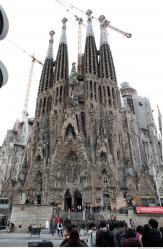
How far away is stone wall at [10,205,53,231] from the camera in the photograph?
95.8ft

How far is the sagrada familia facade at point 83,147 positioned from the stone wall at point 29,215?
908 centimetres

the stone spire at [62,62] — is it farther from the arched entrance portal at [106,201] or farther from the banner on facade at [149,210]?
the banner on facade at [149,210]

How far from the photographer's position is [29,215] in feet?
97.7

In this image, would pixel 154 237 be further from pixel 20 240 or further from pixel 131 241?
pixel 20 240

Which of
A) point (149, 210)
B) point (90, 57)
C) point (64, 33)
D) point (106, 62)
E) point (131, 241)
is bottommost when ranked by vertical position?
point (131, 241)

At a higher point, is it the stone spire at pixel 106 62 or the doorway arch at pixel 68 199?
the stone spire at pixel 106 62

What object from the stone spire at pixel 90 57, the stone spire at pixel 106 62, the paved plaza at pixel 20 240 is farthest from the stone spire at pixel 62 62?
the paved plaza at pixel 20 240

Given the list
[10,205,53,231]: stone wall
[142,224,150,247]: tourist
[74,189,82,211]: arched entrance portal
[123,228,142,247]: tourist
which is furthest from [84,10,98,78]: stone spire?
[123,228,142,247]: tourist

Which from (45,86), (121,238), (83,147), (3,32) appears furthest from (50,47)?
(3,32)

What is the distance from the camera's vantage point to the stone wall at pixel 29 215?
29188 mm

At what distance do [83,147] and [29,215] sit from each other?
15.6 metres

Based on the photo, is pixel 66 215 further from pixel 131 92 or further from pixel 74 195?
pixel 131 92

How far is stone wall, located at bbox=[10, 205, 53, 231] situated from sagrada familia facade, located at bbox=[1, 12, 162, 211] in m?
9.08

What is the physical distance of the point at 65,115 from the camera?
46.5 metres
